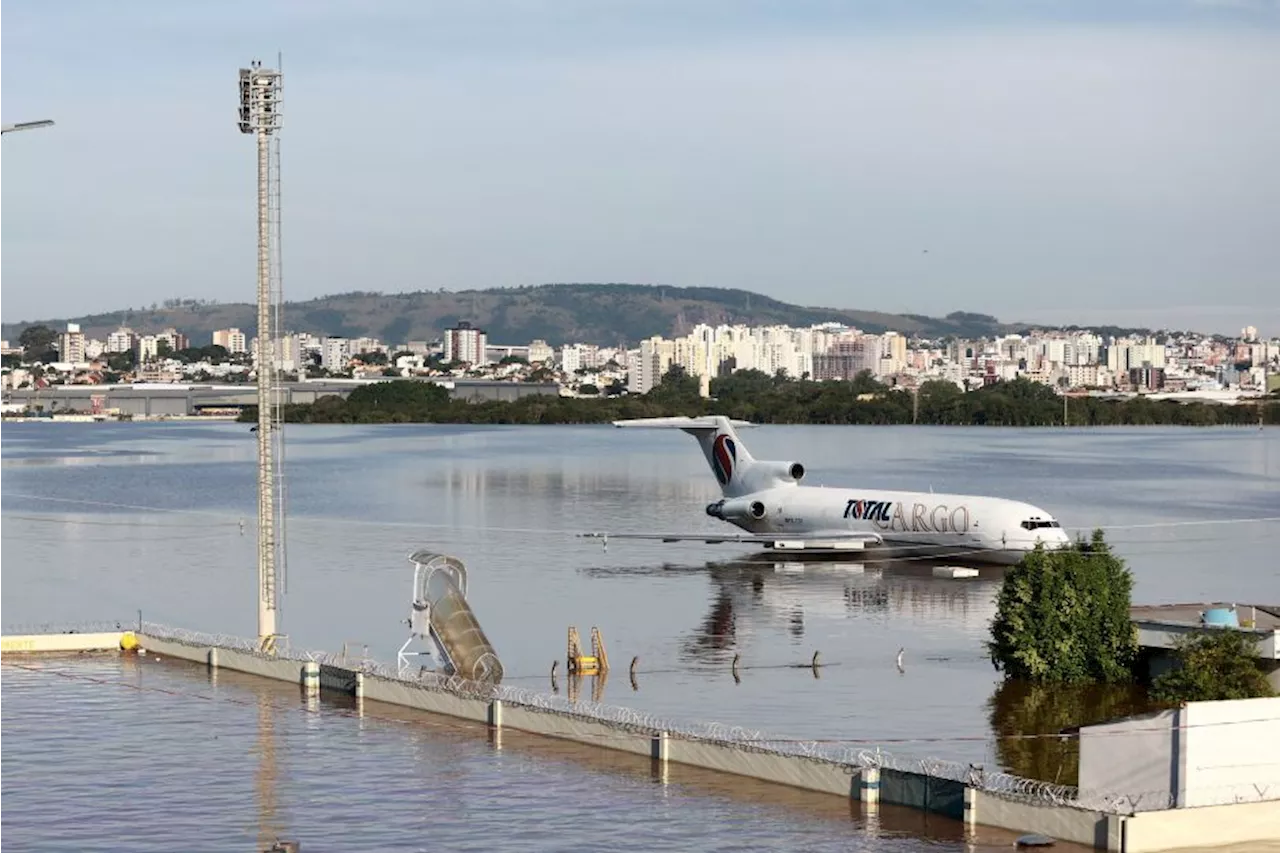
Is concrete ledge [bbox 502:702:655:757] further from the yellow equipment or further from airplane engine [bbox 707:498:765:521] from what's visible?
airplane engine [bbox 707:498:765:521]

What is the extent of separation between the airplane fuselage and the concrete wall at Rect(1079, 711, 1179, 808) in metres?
46.3

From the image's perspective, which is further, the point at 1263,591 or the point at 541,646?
the point at 1263,591

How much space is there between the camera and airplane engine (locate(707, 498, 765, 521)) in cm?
10506

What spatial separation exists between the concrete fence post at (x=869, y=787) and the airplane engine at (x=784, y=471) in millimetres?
60054

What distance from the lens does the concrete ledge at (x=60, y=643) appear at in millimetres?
67625

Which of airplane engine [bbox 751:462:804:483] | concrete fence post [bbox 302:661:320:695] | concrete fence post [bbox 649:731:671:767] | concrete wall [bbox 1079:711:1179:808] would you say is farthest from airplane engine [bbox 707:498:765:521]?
concrete wall [bbox 1079:711:1179:808]

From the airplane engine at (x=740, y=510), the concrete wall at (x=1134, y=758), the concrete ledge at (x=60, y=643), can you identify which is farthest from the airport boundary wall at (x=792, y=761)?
the airplane engine at (x=740, y=510)

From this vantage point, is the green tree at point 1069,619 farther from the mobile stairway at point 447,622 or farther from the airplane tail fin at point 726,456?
the airplane tail fin at point 726,456

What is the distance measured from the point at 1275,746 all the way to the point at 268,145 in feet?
120

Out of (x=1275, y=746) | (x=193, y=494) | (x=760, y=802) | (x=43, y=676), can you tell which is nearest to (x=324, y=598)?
(x=43, y=676)

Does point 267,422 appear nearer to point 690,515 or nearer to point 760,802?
point 760,802

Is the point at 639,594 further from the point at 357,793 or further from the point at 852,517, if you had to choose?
the point at 357,793

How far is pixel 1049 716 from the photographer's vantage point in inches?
2280

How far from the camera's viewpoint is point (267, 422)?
2307 inches
